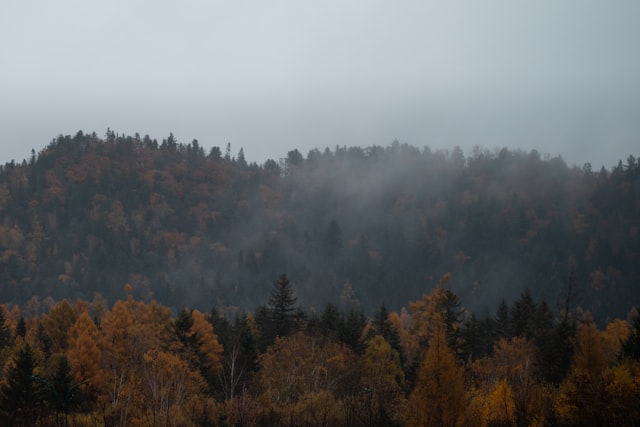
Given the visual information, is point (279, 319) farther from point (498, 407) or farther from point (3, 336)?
point (3, 336)

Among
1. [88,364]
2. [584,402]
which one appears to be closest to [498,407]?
[584,402]

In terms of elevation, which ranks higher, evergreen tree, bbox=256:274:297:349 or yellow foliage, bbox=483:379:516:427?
evergreen tree, bbox=256:274:297:349

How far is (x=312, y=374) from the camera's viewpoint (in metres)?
53.5

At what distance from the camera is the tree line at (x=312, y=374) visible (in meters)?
36.8

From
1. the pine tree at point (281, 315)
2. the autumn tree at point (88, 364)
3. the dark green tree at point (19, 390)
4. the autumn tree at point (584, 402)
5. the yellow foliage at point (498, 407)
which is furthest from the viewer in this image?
the pine tree at point (281, 315)

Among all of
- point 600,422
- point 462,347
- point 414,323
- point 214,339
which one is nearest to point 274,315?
point 214,339

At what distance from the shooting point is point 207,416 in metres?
41.7

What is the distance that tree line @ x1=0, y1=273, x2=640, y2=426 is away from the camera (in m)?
36.8

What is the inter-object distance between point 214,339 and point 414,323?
34.7 m

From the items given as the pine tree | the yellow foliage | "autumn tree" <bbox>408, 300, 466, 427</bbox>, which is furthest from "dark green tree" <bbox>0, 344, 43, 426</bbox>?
the yellow foliage

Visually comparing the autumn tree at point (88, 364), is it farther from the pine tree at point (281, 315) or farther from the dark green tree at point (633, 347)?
the dark green tree at point (633, 347)

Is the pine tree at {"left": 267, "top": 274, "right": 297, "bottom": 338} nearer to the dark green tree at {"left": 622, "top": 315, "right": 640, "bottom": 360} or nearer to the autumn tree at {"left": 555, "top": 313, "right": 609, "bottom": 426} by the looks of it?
the dark green tree at {"left": 622, "top": 315, "right": 640, "bottom": 360}

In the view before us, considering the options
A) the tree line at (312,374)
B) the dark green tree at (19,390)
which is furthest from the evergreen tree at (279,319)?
the dark green tree at (19,390)

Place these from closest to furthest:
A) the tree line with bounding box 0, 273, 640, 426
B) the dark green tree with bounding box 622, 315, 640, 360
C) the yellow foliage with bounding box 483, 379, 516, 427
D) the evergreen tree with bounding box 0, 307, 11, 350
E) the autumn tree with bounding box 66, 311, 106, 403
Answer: the tree line with bounding box 0, 273, 640, 426, the yellow foliage with bounding box 483, 379, 516, 427, the dark green tree with bounding box 622, 315, 640, 360, the autumn tree with bounding box 66, 311, 106, 403, the evergreen tree with bounding box 0, 307, 11, 350
